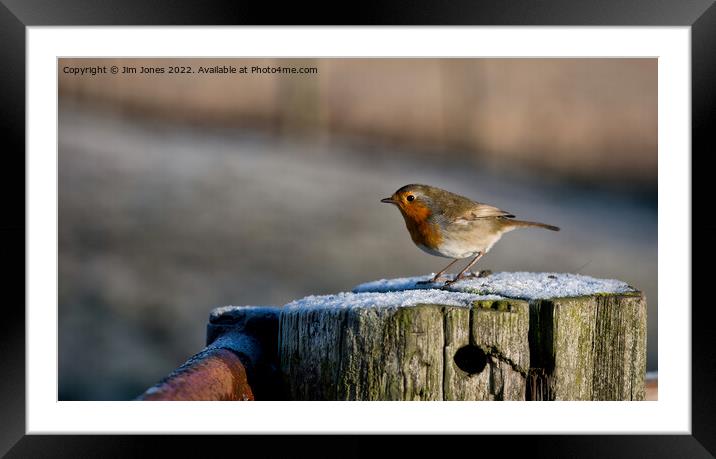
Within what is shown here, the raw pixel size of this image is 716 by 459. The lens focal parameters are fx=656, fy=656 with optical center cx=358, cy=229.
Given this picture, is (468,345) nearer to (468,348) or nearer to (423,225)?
(468,348)

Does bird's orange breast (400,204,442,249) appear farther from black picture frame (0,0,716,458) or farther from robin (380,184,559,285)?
black picture frame (0,0,716,458)

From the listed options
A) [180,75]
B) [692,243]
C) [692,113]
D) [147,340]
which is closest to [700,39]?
[692,113]

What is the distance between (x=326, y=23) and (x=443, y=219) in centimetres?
139

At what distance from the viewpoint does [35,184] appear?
3.53 m

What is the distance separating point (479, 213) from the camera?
162 inches

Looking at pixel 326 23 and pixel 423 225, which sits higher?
pixel 326 23

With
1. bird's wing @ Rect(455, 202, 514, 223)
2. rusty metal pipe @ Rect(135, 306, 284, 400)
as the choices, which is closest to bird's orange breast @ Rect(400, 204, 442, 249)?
bird's wing @ Rect(455, 202, 514, 223)

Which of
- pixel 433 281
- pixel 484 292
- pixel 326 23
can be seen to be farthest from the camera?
pixel 433 281

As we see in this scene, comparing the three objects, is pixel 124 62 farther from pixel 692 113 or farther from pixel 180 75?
pixel 692 113

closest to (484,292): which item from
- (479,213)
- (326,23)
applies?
(479,213)

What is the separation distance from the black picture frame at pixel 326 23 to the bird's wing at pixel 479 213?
3.65 ft

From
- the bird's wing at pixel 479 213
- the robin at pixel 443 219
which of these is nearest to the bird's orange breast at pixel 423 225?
the robin at pixel 443 219

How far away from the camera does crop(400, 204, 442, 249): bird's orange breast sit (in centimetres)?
401

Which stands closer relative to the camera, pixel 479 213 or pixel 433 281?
pixel 433 281
